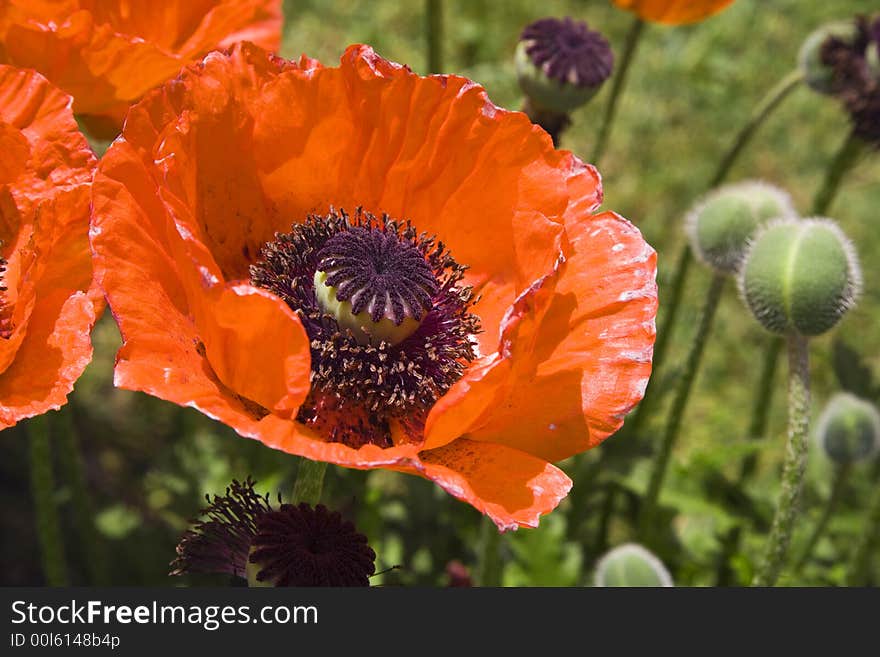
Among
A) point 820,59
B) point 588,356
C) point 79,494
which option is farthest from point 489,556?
point 820,59

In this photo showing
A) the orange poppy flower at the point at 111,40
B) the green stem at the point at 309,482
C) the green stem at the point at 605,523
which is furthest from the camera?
the green stem at the point at 605,523

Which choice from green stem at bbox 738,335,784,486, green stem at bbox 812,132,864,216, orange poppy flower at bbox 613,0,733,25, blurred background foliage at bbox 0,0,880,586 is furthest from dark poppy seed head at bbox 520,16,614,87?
green stem at bbox 738,335,784,486

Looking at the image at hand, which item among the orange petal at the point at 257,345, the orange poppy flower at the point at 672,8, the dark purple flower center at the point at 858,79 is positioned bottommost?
the orange petal at the point at 257,345

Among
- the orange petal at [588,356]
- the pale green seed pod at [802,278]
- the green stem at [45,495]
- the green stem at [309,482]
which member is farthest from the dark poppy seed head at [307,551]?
the pale green seed pod at [802,278]

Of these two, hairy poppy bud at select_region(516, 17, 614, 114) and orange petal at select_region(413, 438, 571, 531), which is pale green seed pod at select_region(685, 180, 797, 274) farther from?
orange petal at select_region(413, 438, 571, 531)

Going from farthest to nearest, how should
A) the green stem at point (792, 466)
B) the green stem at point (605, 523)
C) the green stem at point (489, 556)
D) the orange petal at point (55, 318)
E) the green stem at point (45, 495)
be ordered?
the green stem at point (605, 523)
the green stem at point (489, 556)
the green stem at point (45, 495)
the green stem at point (792, 466)
the orange petal at point (55, 318)

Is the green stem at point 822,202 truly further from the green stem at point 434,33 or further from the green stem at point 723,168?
the green stem at point 434,33
